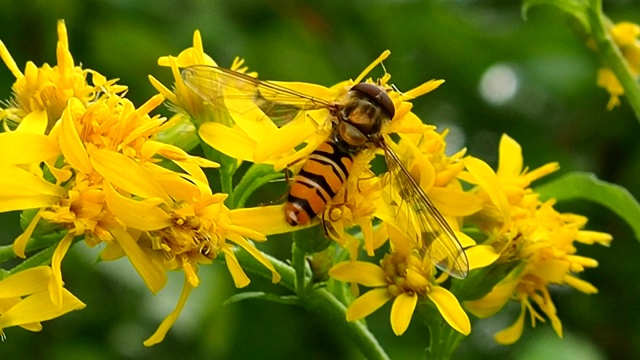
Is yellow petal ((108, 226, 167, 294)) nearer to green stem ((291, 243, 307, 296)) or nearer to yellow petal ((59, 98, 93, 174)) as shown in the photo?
yellow petal ((59, 98, 93, 174))

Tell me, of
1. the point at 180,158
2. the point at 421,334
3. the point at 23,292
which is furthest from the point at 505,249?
the point at 421,334

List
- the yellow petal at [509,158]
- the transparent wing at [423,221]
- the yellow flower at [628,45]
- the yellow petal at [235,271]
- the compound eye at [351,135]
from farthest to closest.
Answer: the yellow flower at [628,45] < the yellow petal at [509,158] < the compound eye at [351,135] < the transparent wing at [423,221] < the yellow petal at [235,271]

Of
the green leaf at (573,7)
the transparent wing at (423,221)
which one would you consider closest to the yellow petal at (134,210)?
the transparent wing at (423,221)

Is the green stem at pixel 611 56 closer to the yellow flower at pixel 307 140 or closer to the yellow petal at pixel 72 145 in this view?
the yellow flower at pixel 307 140

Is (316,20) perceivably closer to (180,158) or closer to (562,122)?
(562,122)

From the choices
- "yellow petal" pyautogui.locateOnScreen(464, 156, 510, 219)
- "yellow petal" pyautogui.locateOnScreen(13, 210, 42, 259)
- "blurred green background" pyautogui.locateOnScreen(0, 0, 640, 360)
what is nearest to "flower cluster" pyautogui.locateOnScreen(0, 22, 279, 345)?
"yellow petal" pyautogui.locateOnScreen(13, 210, 42, 259)
